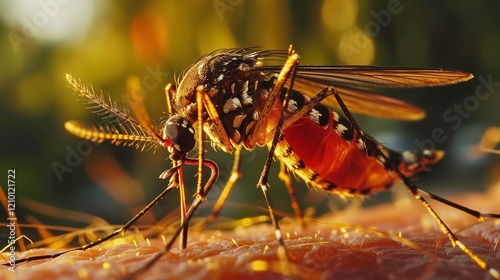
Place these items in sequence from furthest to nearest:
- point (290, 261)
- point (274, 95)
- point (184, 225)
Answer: point (274, 95), point (184, 225), point (290, 261)

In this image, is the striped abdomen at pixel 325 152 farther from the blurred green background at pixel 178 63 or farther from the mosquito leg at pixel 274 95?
the blurred green background at pixel 178 63

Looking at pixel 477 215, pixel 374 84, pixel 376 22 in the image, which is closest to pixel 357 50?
pixel 376 22

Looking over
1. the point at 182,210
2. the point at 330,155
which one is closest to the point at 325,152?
the point at 330,155

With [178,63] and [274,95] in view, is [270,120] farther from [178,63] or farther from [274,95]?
[178,63]

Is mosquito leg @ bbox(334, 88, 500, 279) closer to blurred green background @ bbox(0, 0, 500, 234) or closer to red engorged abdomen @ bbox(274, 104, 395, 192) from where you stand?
red engorged abdomen @ bbox(274, 104, 395, 192)

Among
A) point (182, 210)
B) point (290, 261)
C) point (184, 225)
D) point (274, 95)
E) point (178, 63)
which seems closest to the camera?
point (290, 261)

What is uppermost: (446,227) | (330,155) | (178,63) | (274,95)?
(178,63)

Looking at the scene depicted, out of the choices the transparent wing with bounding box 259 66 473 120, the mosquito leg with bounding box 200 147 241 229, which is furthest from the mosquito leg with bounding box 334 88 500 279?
the mosquito leg with bounding box 200 147 241 229
